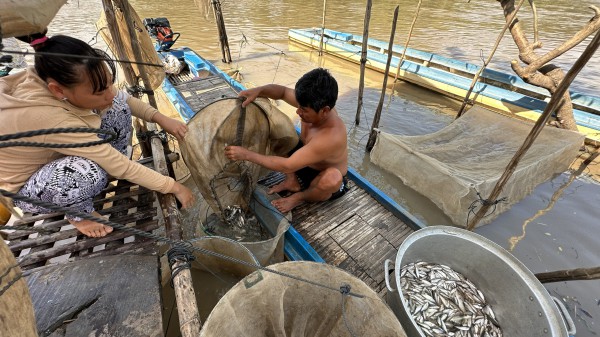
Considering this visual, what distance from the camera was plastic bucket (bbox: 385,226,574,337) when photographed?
7.01ft

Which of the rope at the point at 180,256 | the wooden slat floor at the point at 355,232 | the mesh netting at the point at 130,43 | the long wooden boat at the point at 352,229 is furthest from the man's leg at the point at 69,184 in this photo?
the mesh netting at the point at 130,43

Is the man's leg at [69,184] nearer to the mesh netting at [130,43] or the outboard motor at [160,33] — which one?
the mesh netting at [130,43]

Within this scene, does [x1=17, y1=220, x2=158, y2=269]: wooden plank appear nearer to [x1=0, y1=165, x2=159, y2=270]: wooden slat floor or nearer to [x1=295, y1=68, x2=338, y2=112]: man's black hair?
[x1=0, y1=165, x2=159, y2=270]: wooden slat floor

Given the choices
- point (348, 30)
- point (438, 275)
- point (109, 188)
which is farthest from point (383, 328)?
point (348, 30)

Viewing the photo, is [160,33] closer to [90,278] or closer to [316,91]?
[316,91]

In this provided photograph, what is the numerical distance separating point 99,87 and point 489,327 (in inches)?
148

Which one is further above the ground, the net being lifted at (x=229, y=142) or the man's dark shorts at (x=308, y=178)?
the net being lifted at (x=229, y=142)

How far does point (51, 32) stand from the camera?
12945 millimetres

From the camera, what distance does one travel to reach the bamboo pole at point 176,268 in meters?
1.64

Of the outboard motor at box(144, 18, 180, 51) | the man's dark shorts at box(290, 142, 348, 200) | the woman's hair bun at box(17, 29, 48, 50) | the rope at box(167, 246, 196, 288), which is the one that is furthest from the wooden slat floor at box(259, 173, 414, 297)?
the outboard motor at box(144, 18, 180, 51)

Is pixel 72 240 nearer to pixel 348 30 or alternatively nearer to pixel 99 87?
pixel 99 87

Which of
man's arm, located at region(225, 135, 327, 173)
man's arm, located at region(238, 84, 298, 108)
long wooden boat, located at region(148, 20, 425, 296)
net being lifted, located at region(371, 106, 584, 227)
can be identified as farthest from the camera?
net being lifted, located at region(371, 106, 584, 227)

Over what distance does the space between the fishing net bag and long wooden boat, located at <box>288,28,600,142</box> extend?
7.23 metres

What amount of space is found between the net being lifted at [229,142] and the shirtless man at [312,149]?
16 cm
